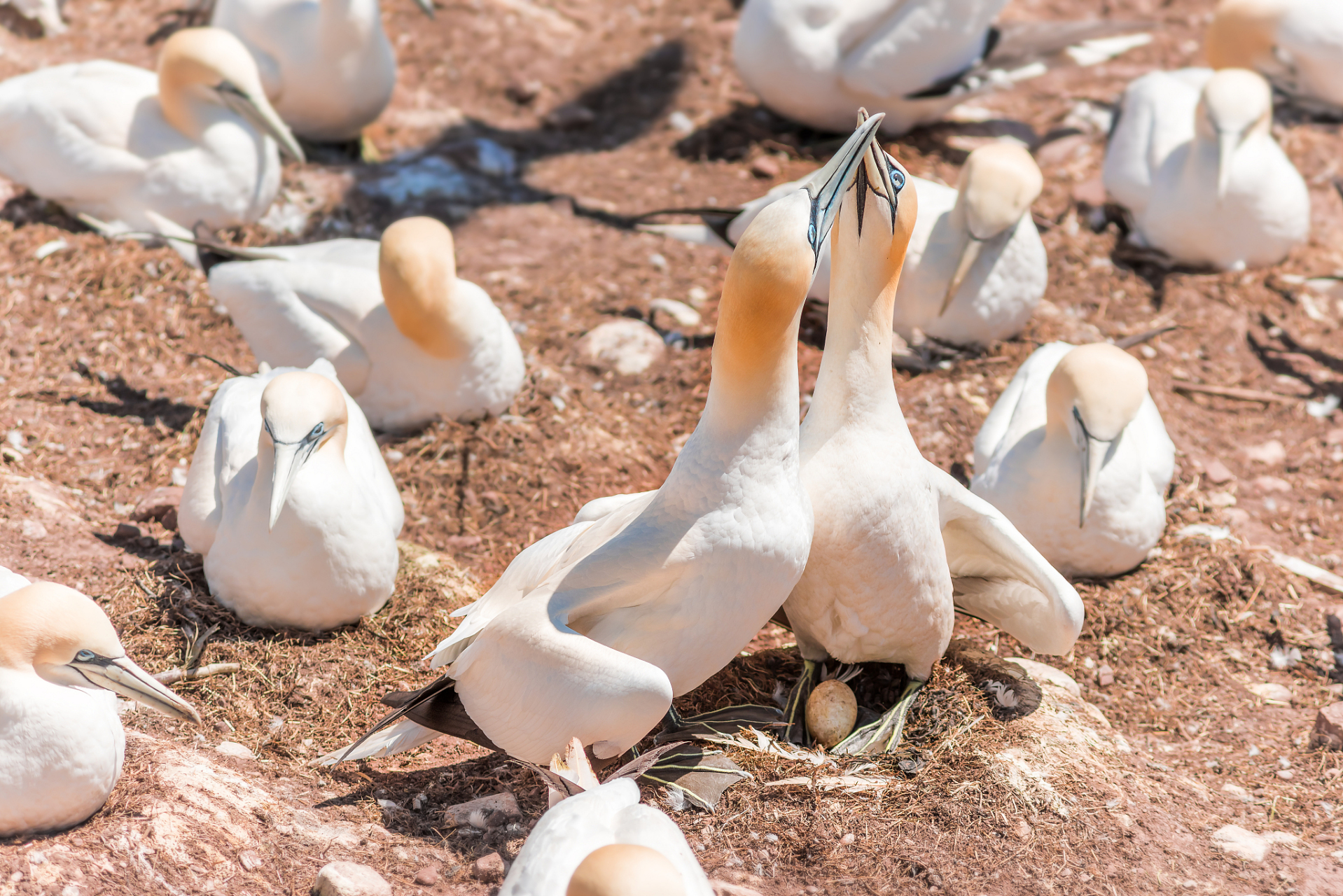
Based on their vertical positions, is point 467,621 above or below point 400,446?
above

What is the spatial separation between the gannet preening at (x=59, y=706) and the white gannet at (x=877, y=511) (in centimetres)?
175

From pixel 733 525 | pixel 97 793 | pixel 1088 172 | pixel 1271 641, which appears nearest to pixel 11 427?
pixel 97 793

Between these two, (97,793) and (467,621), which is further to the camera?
(467,621)

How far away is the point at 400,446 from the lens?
17.0ft

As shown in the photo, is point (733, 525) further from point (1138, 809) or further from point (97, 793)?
point (97, 793)

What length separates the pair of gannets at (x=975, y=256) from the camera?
5.22 m

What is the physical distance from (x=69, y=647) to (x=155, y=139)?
3707 mm

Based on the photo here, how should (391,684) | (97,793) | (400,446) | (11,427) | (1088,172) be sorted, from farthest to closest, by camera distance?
1. (1088,172)
2. (400,446)
3. (11,427)
4. (391,684)
5. (97,793)

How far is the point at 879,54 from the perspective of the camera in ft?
22.2

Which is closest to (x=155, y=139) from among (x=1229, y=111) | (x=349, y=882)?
(x=349, y=882)

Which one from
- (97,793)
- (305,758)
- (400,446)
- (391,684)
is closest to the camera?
(97,793)

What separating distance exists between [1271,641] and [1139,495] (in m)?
0.69

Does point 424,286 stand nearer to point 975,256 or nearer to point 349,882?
point 975,256

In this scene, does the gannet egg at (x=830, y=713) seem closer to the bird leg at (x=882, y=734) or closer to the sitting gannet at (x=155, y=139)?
the bird leg at (x=882, y=734)
